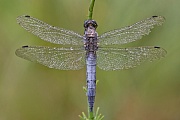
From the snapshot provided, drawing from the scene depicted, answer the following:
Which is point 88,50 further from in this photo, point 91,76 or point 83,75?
point 83,75

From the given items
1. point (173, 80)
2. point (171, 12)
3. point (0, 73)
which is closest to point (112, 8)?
point (171, 12)

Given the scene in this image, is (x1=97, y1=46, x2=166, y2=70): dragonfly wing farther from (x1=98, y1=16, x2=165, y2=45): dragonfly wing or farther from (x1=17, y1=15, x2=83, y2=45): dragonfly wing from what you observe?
(x1=17, y1=15, x2=83, y2=45): dragonfly wing

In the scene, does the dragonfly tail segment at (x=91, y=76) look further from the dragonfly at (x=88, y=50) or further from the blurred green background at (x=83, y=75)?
the blurred green background at (x=83, y=75)

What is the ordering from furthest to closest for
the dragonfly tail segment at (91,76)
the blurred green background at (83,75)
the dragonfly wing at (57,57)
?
the blurred green background at (83,75) < the dragonfly wing at (57,57) < the dragonfly tail segment at (91,76)

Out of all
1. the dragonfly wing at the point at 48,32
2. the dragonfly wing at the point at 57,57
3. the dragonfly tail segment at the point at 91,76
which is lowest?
the dragonfly tail segment at the point at 91,76

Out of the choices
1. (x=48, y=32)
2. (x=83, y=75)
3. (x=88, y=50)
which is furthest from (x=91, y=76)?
(x=83, y=75)

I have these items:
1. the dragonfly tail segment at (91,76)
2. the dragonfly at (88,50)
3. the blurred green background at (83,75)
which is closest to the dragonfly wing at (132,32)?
the dragonfly at (88,50)

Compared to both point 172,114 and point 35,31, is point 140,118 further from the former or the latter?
point 35,31

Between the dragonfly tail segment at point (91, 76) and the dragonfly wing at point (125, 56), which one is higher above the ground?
the dragonfly wing at point (125, 56)

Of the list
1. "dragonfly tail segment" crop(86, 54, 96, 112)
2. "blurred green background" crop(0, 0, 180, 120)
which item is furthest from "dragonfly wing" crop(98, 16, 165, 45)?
"blurred green background" crop(0, 0, 180, 120)
